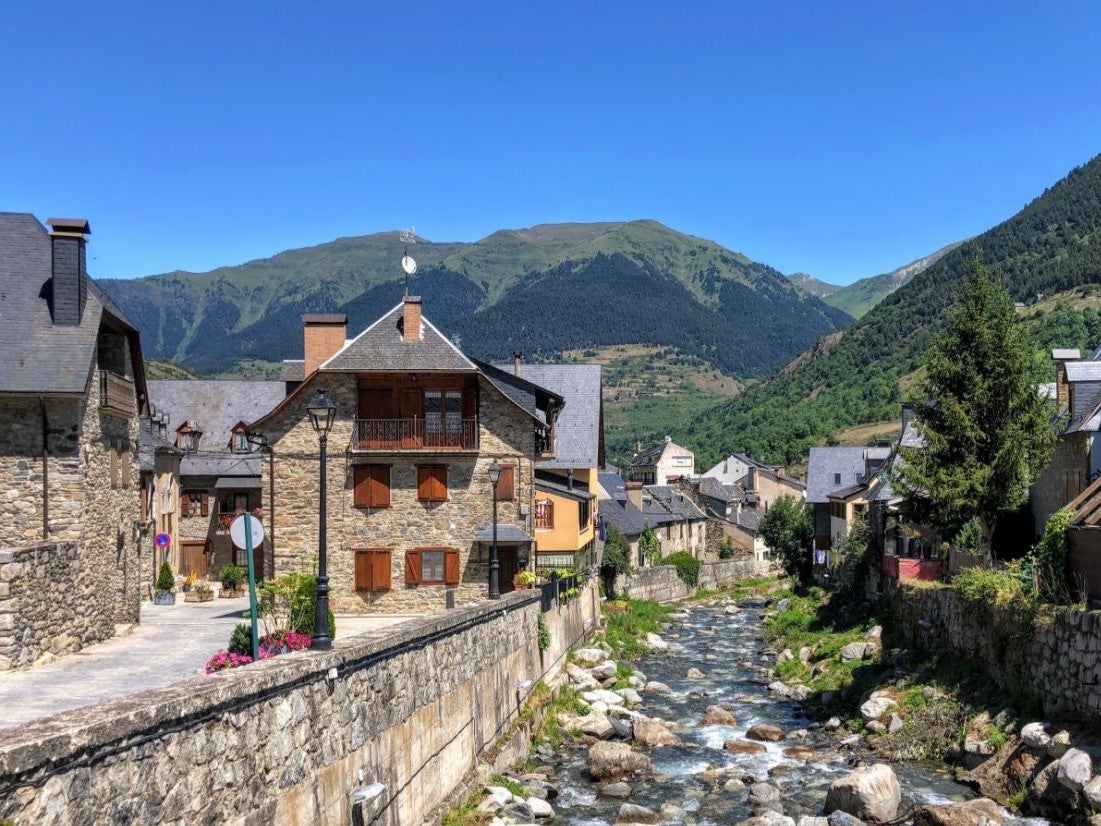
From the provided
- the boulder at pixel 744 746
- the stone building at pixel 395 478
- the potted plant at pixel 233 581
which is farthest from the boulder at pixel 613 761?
the potted plant at pixel 233 581

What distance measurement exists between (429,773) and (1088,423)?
2199 cm

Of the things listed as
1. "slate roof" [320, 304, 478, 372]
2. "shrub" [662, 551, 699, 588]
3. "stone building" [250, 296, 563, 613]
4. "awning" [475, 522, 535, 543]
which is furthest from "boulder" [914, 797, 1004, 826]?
"shrub" [662, 551, 699, 588]

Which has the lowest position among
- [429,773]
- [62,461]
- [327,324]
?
[429,773]

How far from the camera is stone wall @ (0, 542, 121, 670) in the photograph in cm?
1898

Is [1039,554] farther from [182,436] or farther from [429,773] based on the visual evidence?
[182,436]

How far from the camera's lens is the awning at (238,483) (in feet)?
164

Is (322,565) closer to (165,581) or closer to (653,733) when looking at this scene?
(653,733)

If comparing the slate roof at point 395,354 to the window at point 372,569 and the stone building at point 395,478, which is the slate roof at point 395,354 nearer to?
the stone building at point 395,478

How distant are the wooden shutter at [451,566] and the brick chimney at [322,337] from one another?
802cm

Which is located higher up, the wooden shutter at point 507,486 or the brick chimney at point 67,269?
the brick chimney at point 67,269

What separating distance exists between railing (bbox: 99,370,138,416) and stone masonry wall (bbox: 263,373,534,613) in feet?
26.7

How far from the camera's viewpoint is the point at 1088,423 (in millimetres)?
30203

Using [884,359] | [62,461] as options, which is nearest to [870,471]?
[62,461]

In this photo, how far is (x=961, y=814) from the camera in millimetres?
17891
